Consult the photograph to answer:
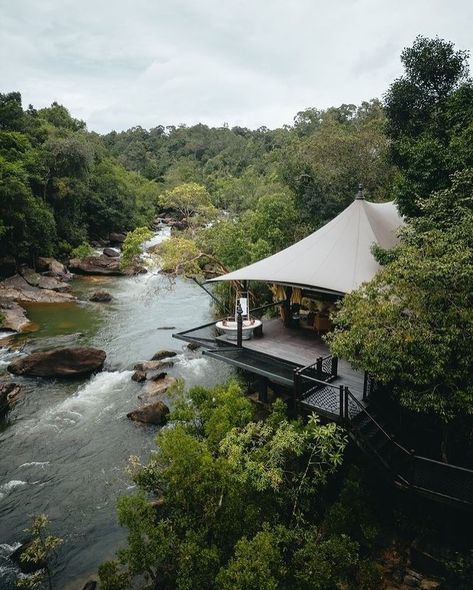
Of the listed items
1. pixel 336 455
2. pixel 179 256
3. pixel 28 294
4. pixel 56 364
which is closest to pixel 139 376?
pixel 56 364

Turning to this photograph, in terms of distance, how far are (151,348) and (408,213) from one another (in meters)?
11.9

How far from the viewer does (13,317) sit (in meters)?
20.2

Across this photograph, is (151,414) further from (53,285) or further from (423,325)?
(53,285)

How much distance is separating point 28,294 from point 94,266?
7131mm

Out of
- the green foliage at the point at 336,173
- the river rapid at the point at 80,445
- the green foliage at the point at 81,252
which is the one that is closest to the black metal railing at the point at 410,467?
the river rapid at the point at 80,445

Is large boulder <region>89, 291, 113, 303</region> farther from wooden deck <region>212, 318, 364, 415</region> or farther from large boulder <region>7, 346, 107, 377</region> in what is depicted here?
wooden deck <region>212, 318, 364, 415</region>

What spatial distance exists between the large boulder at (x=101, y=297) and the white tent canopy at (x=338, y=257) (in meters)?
15.0

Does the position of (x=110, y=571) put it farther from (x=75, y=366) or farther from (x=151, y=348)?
(x=151, y=348)

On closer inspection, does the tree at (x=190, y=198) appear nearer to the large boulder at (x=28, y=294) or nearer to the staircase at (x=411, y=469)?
the large boulder at (x=28, y=294)

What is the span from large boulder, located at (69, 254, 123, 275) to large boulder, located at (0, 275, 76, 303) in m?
5.07

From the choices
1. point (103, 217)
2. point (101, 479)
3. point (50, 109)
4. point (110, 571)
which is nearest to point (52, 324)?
point (101, 479)

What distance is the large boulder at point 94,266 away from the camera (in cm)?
3111

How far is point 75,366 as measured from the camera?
1485 cm

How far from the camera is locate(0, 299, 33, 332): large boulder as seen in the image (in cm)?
1930
